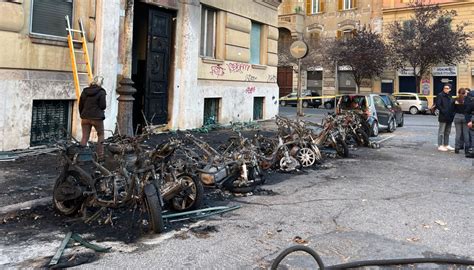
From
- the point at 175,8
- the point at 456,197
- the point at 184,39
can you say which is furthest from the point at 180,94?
the point at 456,197

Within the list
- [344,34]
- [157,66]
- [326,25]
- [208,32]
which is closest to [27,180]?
[157,66]

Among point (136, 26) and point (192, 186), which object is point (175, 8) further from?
point (192, 186)

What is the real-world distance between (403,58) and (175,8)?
28614mm

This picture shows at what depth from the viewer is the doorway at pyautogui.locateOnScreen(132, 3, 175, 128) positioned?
1359 centimetres

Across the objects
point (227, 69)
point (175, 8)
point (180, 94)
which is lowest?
point (180, 94)

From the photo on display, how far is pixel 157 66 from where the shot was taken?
45.5 feet

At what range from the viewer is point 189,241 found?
488 centimetres

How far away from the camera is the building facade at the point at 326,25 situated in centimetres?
4334

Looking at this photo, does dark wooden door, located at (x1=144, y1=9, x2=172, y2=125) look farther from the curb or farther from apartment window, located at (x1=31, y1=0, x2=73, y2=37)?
the curb

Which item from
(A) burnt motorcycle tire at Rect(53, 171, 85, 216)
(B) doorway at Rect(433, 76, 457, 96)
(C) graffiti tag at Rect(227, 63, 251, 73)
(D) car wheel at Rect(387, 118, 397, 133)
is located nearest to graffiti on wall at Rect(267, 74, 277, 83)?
(C) graffiti tag at Rect(227, 63, 251, 73)

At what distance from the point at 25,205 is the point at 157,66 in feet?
28.1

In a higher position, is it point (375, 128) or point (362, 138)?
point (375, 128)

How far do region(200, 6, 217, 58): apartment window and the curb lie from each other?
34.7 feet

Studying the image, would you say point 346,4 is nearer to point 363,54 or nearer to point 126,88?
point 363,54
